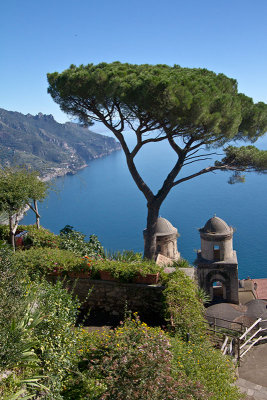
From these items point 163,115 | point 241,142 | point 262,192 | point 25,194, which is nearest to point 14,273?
point 25,194

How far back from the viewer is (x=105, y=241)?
66812 mm

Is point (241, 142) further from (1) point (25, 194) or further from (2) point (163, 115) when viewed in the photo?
(1) point (25, 194)

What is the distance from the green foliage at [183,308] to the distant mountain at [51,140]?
43.3 meters

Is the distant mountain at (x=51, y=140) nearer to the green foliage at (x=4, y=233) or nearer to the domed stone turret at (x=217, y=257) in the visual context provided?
the domed stone turret at (x=217, y=257)

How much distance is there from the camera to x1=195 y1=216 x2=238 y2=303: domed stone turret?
17.0 metres

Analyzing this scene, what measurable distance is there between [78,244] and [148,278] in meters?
2.76

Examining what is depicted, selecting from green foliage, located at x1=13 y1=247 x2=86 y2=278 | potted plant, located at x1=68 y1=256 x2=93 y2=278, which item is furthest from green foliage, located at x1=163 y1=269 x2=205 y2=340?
green foliage, located at x1=13 y1=247 x2=86 y2=278

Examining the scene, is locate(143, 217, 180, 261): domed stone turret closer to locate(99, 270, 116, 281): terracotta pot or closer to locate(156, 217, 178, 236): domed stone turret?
locate(156, 217, 178, 236): domed stone turret

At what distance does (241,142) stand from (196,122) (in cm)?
416

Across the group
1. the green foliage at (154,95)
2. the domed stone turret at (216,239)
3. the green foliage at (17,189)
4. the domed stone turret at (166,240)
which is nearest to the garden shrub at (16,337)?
the green foliage at (17,189)

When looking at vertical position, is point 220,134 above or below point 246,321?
above

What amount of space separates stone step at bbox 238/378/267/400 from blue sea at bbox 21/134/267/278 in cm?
4297

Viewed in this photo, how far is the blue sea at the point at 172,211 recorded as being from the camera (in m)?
62.8

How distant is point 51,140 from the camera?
9825cm
